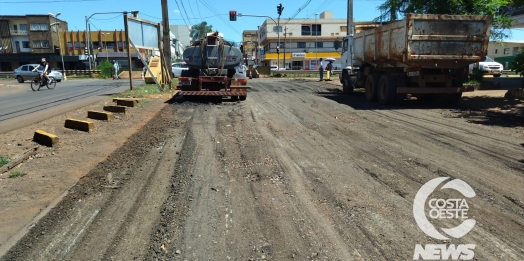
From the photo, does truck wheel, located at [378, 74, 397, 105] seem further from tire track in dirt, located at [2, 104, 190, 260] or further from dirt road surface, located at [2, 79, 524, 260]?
tire track in dirt, located at [2, 104, 190, 260]

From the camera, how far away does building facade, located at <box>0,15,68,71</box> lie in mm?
62375

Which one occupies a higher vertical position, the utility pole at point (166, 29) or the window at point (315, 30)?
the window at point (315, 30)

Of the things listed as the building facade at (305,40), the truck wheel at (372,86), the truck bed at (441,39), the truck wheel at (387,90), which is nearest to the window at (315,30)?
the building facade at (305,40)

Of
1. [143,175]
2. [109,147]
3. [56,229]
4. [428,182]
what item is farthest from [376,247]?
[109,147]

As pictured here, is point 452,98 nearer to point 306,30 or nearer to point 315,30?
point 315,30

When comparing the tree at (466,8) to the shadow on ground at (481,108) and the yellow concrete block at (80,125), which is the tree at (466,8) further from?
the yellow concrete block at (80,125)

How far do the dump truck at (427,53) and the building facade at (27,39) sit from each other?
203ft

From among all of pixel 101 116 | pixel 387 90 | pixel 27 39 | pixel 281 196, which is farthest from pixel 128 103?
pixel 27 39

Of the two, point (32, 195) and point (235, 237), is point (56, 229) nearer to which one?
point (32, 195)

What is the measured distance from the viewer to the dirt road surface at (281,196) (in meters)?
3.48

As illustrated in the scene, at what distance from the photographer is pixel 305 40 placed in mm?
79812

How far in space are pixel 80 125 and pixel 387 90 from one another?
10187mm

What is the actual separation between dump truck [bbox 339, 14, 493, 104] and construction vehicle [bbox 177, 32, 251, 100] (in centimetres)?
532

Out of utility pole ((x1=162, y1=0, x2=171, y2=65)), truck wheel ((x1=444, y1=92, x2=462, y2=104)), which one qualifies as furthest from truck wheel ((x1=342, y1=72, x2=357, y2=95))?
utility pole ((x1=162, y1=0, x2=171, y2=65))
